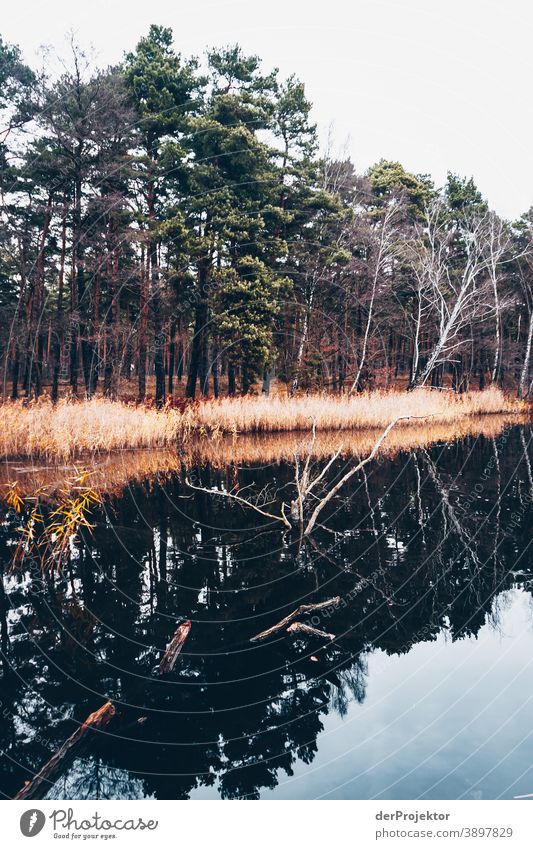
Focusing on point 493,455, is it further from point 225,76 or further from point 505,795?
point 225,76

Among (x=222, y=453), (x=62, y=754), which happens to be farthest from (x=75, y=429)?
(x=62, y=754)

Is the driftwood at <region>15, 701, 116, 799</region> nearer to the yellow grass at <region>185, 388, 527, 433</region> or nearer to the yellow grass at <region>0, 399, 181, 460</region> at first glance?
the yellow grass at <region>0, 399, 181, 460</region>

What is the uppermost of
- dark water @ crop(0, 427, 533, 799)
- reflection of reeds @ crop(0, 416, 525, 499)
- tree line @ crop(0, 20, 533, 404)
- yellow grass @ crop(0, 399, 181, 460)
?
tree line @ crop(0, 20, 533, 404)

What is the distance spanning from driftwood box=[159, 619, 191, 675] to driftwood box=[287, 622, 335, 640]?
1.24m

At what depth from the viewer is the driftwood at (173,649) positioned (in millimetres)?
5589

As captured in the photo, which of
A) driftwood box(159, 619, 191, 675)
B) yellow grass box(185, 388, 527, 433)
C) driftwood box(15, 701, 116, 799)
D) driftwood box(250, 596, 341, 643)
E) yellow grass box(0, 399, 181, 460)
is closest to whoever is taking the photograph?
driftwood box(15, 701, 116, 799)

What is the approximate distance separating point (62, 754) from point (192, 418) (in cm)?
1733

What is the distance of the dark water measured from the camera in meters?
4.35

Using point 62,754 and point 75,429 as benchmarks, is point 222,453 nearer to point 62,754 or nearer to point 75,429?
point 75,429

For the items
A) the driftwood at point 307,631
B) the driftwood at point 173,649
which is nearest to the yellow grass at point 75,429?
the driftwood at point 173,649

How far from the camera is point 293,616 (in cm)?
670

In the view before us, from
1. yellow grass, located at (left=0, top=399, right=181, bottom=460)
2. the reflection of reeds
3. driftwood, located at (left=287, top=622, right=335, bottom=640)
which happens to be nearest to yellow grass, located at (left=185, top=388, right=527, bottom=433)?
the reflection of reeds

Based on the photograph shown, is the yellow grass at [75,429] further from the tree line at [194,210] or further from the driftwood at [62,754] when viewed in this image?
the driftwood at [62,754]

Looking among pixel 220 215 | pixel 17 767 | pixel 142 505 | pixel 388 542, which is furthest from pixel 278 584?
pixel 220 215
